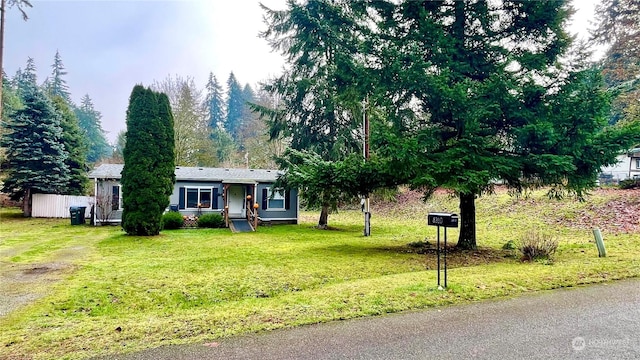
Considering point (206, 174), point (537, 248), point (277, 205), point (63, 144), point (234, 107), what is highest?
point (234, 107)

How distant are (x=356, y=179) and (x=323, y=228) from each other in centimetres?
737

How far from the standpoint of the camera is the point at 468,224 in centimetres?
961

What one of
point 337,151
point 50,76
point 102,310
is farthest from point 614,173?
point 50,76

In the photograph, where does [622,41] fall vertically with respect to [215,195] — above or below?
above

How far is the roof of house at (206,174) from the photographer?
53.8 feet

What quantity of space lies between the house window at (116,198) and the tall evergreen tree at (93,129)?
35.9 meters

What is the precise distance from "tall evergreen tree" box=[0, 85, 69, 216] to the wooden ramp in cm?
1191

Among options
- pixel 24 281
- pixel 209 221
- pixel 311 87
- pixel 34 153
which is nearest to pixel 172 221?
pixel 209 221

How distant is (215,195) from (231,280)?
1207 cm

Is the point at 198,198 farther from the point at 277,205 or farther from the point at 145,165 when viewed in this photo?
the point at 145,165

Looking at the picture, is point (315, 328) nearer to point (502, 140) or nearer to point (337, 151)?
point (502, 140)

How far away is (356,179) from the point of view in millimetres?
9195

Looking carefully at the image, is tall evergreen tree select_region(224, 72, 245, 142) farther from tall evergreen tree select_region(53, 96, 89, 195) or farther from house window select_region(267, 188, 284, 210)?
house window select_region(267, 188, 284, 210)

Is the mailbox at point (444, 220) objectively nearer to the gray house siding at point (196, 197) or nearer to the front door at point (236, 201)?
the gray house siding at point (196, 197)
